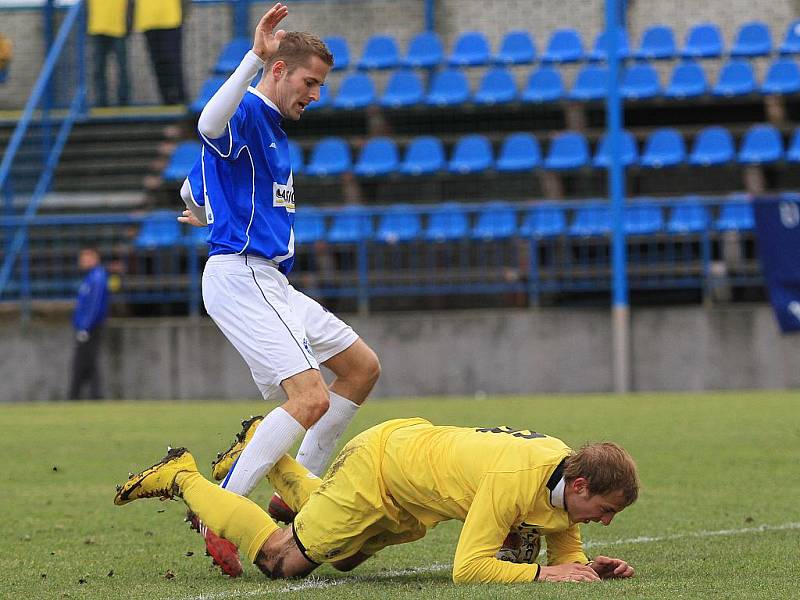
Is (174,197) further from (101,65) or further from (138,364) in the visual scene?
(138,364)

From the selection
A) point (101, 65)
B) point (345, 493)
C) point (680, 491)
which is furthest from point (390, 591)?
point (101, 65)

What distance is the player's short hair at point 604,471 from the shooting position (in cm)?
500

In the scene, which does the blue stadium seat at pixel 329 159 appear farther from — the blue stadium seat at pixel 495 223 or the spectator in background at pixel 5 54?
the spectator in background at pixel 5 54

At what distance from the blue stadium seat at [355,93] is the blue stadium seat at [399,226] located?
338cm

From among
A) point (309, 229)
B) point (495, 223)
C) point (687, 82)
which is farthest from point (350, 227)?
point (687, 82)

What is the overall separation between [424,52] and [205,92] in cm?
325

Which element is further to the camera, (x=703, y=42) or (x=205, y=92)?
(x=205, y=92)

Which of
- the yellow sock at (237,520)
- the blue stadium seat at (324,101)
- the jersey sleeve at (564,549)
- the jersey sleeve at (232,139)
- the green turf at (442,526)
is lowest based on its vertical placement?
the green turf at (442,526)

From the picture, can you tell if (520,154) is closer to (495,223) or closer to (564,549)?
(495,223)

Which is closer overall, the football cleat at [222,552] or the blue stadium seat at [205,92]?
the football cleat at [222,552]

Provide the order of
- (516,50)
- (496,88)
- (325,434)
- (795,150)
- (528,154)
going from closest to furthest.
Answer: (325,434) < (795,150) < (528,154) < (496,88) < (516,50)

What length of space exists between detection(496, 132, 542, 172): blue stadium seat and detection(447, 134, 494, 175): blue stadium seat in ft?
0.61

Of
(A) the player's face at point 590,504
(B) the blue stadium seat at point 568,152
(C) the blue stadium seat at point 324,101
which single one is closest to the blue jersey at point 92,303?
(C) the blue stadium seat at point 324,101

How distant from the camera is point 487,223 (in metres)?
18.2
